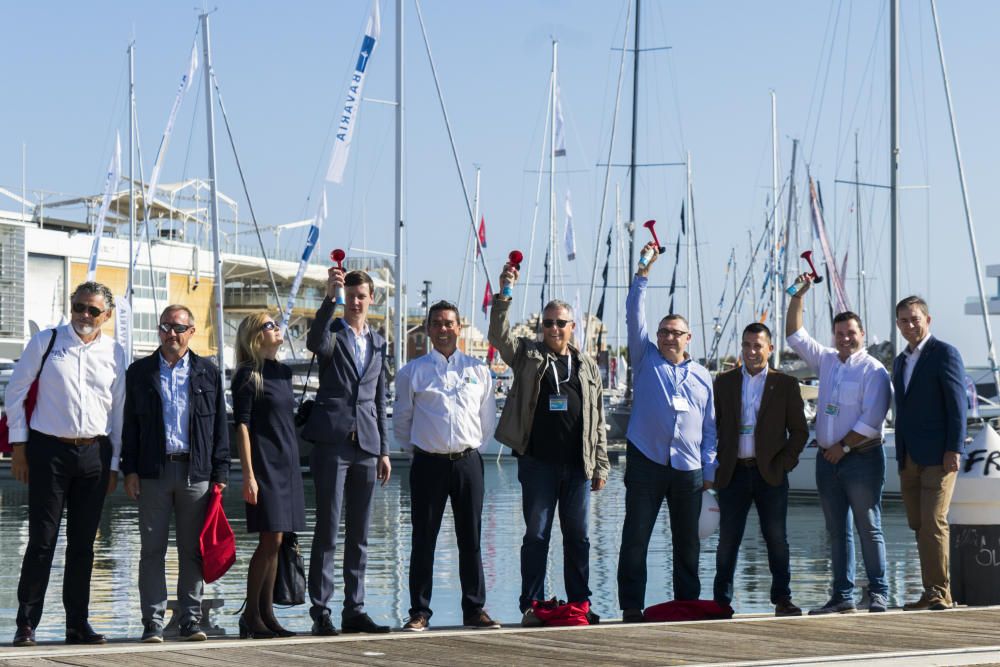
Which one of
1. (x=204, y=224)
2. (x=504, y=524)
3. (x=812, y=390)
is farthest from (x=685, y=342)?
(x=204, y=224)

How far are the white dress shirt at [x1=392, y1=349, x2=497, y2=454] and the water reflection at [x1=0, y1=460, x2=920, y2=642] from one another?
2.14m

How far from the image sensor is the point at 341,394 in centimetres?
841

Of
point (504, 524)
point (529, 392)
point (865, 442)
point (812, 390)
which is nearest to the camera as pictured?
point (529, 392)

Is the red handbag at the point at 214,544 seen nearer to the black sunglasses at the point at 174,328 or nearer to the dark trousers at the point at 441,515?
the black sunglasses at the point at 174,328

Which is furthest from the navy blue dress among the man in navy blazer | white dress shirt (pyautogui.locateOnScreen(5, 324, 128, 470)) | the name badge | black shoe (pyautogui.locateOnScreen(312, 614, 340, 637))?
the man in navy blazer

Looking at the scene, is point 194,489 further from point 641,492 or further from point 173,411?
point 641,492

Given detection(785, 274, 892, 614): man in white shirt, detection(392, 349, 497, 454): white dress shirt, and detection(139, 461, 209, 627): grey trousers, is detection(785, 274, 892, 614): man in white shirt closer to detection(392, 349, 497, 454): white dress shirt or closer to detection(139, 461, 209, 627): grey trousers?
detection(392, 349, 497, 454): white dress shirt

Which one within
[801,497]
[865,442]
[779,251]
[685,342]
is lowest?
[801,497]

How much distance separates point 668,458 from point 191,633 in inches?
123

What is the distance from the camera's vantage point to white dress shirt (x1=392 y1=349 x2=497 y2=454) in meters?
8.58

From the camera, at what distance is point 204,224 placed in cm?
7275

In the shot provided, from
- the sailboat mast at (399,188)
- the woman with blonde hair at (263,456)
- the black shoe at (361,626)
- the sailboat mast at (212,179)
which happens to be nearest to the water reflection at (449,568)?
the woman with blonde hair at (263,456)

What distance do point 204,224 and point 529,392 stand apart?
65954mm

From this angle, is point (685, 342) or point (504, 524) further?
point (504, 524)
